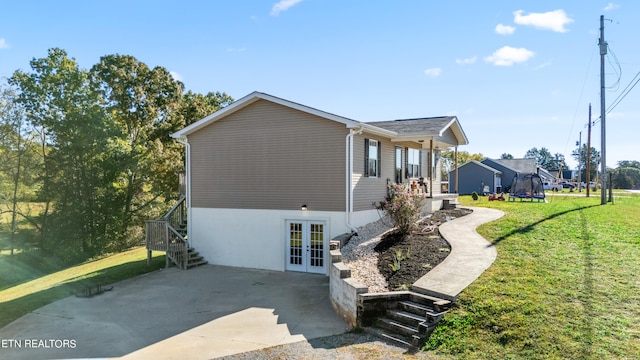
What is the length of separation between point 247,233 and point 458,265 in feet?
27.1

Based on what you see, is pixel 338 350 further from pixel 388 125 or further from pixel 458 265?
pixel 388 125

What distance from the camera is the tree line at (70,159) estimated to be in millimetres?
21031

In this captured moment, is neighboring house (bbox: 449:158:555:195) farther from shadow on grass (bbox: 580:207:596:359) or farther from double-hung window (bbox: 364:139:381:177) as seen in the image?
shadow on grass (bbox: 580:207:596:359)

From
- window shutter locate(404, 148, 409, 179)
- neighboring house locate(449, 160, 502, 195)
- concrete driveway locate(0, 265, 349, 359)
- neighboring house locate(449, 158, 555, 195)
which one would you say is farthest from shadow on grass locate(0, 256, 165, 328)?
neighboring house locate(449, 160, 502, 195)

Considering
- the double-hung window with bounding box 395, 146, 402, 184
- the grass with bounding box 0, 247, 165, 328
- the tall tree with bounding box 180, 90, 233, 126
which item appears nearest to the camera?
the grass with bounding box 0, 247, 165, 328

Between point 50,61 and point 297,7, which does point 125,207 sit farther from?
point 297,7

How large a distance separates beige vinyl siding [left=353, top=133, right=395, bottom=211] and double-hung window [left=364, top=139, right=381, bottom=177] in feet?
0.53

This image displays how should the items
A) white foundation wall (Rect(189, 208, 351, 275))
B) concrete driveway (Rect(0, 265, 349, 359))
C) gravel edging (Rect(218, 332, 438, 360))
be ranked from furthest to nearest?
white foundation wall (Rect(189, 208, 351, 275))
concrete driveway (Rect(0, 265, 349, 359))
gravel edging (Rect(218, 332, 438, 360))

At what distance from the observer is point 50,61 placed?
2150cm

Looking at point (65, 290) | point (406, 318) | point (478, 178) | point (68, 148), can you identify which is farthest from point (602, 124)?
point (68, 148)

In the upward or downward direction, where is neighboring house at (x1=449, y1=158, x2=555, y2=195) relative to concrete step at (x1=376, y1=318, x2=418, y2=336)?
upward

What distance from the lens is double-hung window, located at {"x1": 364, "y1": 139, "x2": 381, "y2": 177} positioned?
45.6 feet

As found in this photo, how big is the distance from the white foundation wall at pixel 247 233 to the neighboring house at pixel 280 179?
0.12ft

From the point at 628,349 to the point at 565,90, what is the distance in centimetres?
1681
